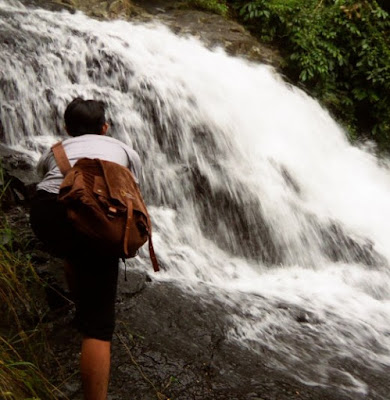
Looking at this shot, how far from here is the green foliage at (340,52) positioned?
9.32 meters

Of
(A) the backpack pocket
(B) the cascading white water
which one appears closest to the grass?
(A) the backpack pocket

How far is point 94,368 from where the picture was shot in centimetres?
224

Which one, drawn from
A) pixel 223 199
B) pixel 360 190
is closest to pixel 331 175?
pixel 360 190

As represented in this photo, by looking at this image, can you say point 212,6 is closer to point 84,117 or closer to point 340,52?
point 340,52

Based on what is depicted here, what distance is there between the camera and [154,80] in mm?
6840

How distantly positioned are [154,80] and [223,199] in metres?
2.21

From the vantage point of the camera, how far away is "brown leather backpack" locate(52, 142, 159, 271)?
211 centimetres

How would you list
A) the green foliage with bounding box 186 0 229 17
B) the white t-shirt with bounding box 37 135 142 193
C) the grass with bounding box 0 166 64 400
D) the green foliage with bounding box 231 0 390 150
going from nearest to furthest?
1. the white t-shirt with bounding box 37 135 142 193
2. the grass with bounding box 0 166 64 400
3. the green foliage with bounding box 231 0 390 150
4. the green foliage with bounding box 186 0 229 17

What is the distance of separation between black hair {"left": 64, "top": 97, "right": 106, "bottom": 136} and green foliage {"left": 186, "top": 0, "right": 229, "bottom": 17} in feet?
28.1

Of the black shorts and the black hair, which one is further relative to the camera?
the black hair

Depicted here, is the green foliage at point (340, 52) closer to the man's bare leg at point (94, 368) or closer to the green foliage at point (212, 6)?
the green foliage at point (212, 6)

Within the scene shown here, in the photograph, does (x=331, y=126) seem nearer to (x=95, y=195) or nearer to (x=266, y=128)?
(x=266, y=128)

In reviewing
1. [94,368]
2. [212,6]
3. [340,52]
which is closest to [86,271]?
[94,368]

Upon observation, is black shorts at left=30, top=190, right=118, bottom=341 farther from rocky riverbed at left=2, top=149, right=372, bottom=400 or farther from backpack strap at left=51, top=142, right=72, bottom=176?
rocky riverbed at left=2, top=149, right=372, bottom=400
